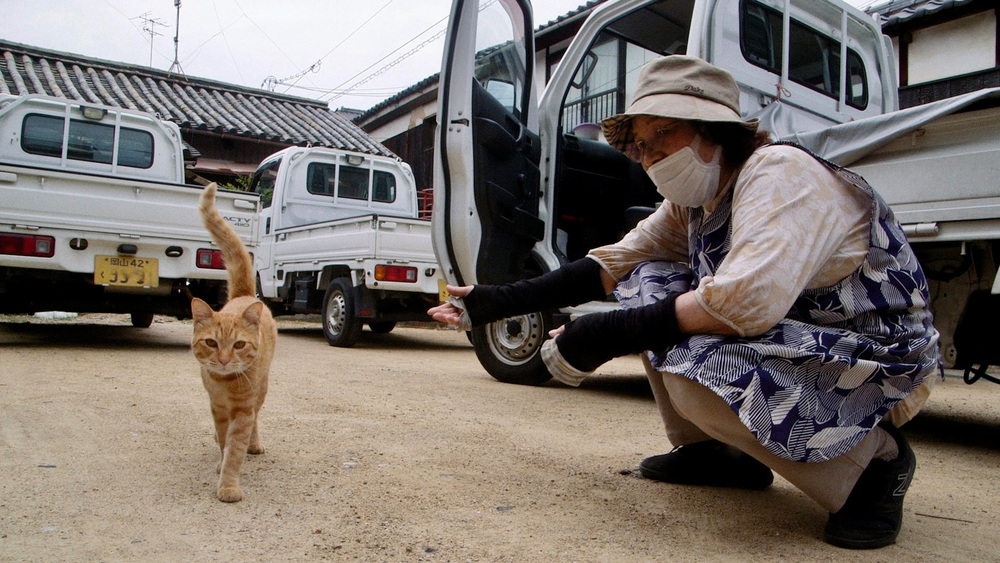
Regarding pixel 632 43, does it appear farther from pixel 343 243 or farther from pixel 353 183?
pixel 353 183

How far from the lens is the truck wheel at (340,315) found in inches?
287

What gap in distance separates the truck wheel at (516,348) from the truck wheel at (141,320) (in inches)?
210

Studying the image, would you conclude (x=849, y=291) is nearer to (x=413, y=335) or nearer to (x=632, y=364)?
(x=632, y=364)

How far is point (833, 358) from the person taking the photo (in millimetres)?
1760

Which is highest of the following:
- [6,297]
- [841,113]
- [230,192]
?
[841,113]

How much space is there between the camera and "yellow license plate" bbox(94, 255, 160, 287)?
5.67 m

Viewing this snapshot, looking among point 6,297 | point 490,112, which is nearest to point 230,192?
point 6,297

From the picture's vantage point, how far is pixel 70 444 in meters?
2.69

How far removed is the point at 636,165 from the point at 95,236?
14.2 feet

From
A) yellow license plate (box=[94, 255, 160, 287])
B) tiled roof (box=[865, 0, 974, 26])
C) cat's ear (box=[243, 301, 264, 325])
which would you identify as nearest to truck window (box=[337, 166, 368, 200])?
yellow license plate (box=[94, 255, 160, 287])

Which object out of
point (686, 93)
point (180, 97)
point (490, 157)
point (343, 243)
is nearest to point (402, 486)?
point (686, 93)

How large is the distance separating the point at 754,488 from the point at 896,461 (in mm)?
575

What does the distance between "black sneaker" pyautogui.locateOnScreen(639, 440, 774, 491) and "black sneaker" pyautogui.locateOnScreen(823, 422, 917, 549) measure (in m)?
0.46

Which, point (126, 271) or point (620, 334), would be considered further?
point (126, 271)
